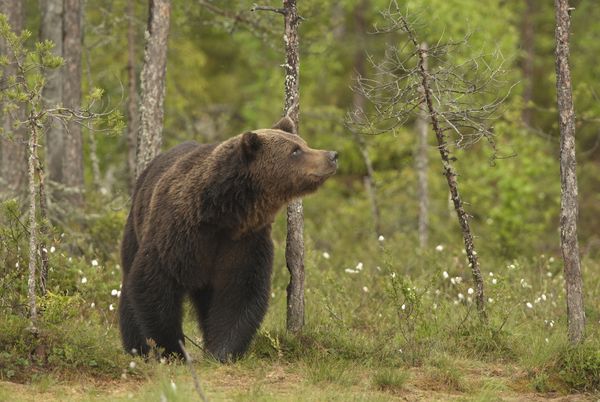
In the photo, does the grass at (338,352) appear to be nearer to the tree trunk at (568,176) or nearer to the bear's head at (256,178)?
the tree trunk at (568,176)

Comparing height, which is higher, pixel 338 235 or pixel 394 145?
pixel 394 145

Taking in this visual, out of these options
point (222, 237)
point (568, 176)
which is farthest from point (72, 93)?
point (568, 176)

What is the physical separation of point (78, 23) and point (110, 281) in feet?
13.8

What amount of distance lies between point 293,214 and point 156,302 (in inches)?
66.8

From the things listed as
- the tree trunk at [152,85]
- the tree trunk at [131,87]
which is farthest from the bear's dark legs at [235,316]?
the tree trunk at [131,87]

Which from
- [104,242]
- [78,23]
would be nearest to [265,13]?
[78,23]

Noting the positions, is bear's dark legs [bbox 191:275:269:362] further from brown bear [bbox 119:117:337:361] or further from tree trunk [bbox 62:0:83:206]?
tree trunk [bbox 62:0:83:206]

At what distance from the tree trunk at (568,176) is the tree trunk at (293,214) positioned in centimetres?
247

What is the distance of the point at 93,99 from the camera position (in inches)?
313

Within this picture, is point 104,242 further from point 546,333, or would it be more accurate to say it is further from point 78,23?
point 546,333

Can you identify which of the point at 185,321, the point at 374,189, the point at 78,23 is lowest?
the point at 185,321

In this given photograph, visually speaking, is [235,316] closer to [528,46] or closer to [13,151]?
[13,151]

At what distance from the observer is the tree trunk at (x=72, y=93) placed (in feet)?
45.2

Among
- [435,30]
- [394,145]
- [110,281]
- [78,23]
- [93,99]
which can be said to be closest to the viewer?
[93,99]
